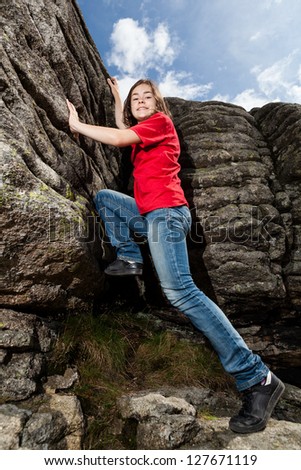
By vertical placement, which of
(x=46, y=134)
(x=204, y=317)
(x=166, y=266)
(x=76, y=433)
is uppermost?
(x=46, y=134)

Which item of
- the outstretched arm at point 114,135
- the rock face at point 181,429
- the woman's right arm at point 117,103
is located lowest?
the rock face at point 181,429

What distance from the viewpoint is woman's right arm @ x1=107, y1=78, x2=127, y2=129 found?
19.4 ft

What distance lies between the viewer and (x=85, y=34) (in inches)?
253

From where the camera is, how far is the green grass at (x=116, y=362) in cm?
387

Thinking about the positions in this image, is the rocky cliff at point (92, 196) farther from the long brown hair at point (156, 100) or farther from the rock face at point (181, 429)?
the rock face at point (181, 429)

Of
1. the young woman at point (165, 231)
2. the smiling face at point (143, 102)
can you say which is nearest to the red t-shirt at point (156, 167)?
the young woman at point (165, 231)

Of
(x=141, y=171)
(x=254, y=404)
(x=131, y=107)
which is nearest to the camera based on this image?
(x=254, y=404)

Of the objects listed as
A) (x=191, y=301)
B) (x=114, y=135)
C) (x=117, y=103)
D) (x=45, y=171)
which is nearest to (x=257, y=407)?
(x=191, y=301)

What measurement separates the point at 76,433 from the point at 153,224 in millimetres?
2554

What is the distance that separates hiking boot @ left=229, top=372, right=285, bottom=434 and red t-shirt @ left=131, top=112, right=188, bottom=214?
250 centimetres

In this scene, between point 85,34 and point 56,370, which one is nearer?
point 56,370

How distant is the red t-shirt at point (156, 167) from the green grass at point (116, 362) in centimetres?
202
